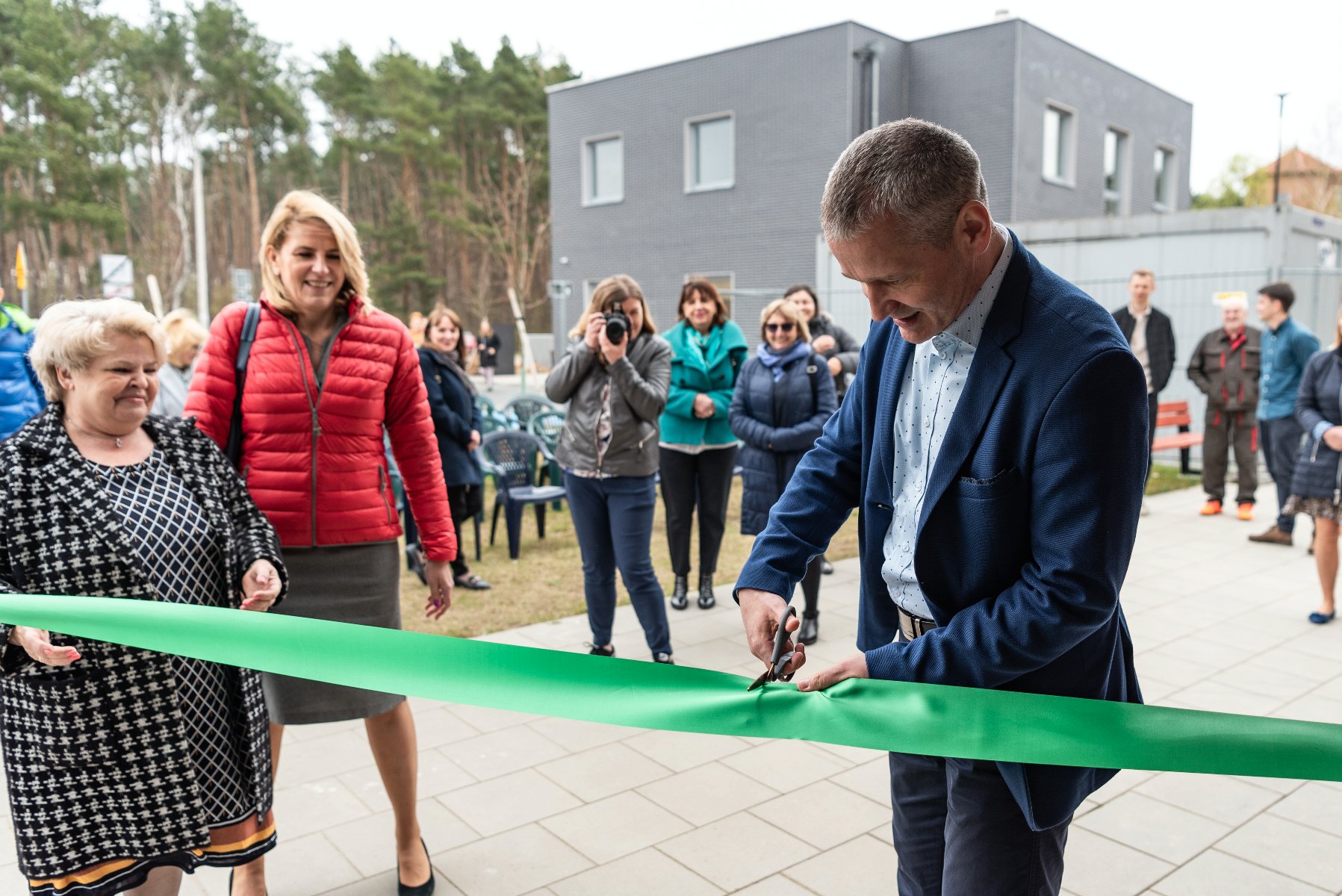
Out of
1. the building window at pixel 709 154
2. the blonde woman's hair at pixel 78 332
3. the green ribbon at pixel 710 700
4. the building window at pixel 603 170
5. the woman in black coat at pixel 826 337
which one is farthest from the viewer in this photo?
the building window at pixel 603 170

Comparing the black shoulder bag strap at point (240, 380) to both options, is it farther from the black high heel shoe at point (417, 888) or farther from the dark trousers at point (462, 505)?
the dark trousers at point (462, 505)

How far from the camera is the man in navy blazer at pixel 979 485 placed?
61.2 inches

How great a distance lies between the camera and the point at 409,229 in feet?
160

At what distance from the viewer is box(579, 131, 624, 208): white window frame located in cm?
2609

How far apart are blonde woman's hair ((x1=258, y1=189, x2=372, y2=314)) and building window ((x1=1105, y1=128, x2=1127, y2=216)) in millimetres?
26339

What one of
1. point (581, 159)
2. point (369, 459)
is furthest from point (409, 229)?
point (369, 459)

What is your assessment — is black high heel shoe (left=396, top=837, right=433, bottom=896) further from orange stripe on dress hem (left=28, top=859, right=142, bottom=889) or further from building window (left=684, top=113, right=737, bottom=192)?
building window (left=684, top=113, right=737, bottom=192)

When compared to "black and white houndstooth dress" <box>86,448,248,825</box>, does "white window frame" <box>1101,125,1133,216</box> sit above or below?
above

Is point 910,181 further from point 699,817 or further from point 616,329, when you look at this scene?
point 616,329

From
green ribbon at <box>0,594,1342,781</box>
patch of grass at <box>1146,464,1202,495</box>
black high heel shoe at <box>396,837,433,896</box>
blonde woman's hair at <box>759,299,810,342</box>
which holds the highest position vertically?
blonde woman's hair at <box>759,299,810,342</box>

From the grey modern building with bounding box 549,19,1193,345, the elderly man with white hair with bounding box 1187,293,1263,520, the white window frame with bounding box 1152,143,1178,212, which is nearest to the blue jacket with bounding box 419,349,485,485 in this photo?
the elderly man with white hair with bounding box 1187,293,1263,520

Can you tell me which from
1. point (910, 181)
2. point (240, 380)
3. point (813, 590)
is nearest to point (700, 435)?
point (813, 590)

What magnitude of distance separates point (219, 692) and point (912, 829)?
1738mm

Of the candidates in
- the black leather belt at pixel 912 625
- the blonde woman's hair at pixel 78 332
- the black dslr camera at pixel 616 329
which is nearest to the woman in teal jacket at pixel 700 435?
the black dslr camera at pixel 616 329
